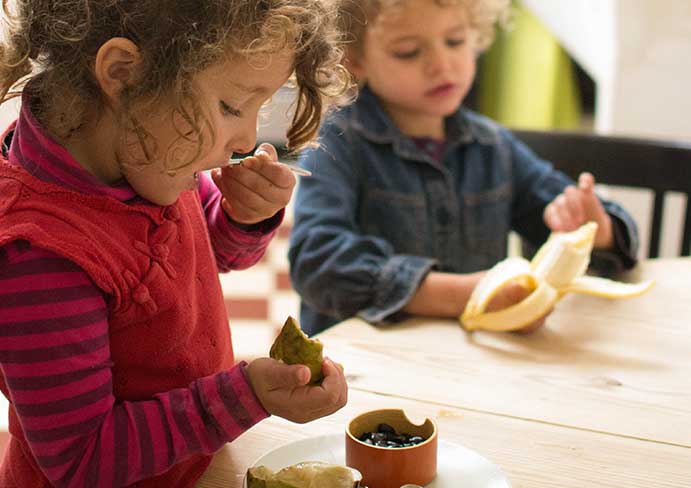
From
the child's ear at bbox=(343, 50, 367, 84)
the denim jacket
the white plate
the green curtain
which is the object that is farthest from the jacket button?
the green curtain

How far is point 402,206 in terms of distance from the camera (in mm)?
1469

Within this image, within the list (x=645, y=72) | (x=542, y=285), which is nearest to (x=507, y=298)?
(x=542, y=285)

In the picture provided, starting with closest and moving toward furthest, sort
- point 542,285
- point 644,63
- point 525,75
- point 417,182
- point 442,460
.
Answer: point 442,460 → point 542,285 → point 417,182 → point 644,63 → point 525,75

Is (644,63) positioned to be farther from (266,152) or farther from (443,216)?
(266,152)

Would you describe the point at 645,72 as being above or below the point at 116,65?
below

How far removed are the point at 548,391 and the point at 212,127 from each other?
0.48m

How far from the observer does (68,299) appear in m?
0.69

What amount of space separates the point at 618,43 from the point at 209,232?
1.64m

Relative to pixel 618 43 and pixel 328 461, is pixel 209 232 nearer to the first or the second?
pixel 328 461

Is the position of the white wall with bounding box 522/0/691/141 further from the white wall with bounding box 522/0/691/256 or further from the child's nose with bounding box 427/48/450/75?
the child's nose with bounding box 427/48/450/75

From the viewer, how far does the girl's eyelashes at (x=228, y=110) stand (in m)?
0.75

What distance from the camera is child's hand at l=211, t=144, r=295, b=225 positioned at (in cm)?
90

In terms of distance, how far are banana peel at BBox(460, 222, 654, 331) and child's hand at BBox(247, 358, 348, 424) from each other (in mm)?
435

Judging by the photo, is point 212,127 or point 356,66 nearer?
point 212,127
